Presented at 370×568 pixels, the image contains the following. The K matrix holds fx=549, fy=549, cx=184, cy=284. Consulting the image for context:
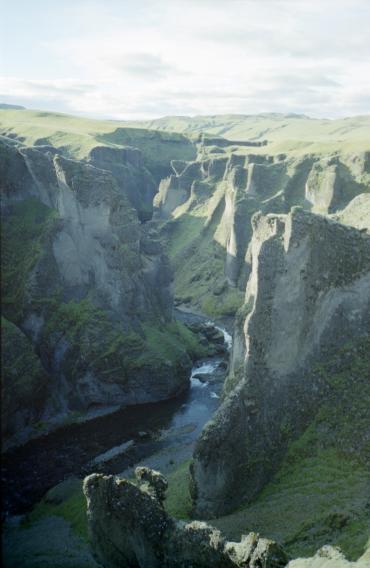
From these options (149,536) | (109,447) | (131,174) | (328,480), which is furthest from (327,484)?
(131,174)

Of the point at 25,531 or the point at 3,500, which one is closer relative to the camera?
the point at 25,531

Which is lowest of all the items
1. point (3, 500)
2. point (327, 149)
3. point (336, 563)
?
point (3, 500)

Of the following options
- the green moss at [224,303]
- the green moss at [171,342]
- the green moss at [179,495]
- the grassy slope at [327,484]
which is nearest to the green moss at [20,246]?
the green moss at [171,342]

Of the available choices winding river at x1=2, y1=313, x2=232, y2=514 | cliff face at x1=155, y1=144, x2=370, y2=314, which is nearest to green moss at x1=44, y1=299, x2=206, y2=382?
winding river at x1=2, y1=313, x2=232, y2=514

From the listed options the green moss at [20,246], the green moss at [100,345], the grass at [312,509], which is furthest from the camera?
the green moss at [100,345]

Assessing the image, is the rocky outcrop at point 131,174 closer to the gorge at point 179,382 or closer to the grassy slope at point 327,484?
the gorge at point 179,382

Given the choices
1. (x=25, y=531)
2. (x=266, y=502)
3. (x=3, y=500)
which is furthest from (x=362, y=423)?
(x=3, y=500)

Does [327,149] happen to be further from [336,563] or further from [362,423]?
[336,563]
